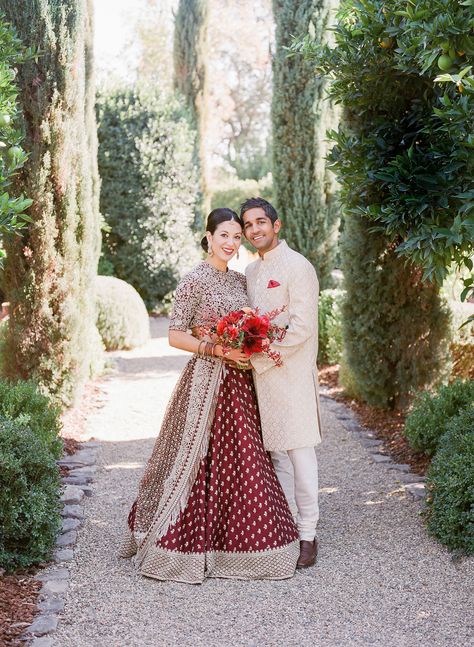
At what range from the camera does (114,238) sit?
13.3 m

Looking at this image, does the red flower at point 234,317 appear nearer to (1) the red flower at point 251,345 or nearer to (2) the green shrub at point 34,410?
(1) the red flower at point 251,345

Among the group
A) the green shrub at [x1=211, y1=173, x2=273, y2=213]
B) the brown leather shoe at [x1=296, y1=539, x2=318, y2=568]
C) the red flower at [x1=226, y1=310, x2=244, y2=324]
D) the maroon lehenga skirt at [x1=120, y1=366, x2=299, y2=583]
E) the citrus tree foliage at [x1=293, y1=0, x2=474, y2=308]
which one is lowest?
the brown leather shoe at [x1=296, y1=539, x2=318, y2=568]

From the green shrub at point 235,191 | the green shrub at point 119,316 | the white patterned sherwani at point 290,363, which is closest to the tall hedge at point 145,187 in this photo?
the green shrub at point 119,316

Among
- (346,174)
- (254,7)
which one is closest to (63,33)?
(346,174)

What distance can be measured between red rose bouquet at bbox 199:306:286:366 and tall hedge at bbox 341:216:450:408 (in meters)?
2.95

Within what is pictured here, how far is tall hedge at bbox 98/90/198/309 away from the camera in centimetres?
1291

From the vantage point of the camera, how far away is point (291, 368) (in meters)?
3.78

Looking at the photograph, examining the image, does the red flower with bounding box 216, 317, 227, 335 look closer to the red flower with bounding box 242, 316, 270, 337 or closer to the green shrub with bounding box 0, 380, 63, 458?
the red flower with bounding box 242, 316, 270, 337

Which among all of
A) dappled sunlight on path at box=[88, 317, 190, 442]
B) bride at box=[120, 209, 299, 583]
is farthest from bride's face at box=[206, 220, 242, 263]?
dappled sunlight on path at box=[88, 317, 190, 442]

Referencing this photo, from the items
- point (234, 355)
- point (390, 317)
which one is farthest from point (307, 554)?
point (390, 317)

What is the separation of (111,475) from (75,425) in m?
1.49

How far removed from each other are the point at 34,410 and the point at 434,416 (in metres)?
2.79

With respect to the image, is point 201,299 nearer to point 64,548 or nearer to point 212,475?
point 212,475

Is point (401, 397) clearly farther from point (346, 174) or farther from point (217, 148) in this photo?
point (217, 148)
